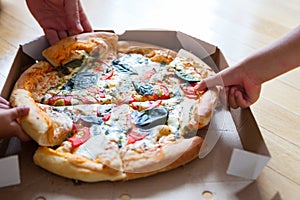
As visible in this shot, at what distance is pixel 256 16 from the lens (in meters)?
2.05

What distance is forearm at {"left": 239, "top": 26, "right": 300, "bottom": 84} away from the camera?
1.09 meters

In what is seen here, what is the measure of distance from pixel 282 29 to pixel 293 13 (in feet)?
0.72

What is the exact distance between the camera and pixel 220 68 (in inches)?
55.1

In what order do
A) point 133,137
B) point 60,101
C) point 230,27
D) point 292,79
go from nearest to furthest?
point 133,137 → point 60,101 → point 292,79 → point 230,27

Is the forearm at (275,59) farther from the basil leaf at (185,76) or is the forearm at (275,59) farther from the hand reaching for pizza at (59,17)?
the hand reaching for pizza at (59,17)

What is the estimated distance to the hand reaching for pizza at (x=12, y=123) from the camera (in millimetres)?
1067

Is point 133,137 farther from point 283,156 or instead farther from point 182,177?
point 283,156

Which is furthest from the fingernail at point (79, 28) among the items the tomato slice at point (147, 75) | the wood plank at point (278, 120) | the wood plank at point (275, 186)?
the wood plank at point (275, 186)

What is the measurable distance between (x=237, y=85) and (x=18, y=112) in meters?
0.61

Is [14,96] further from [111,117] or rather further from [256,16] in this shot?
[256,16]

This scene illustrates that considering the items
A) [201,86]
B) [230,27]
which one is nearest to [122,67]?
[201,86]

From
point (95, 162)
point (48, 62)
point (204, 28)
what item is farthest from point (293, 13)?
point (95, 162)

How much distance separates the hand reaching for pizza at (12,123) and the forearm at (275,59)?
0.60m

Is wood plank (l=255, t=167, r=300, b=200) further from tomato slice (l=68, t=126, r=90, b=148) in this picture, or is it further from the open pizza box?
tomato slice (l=68, t=126, r=90, b=148)
